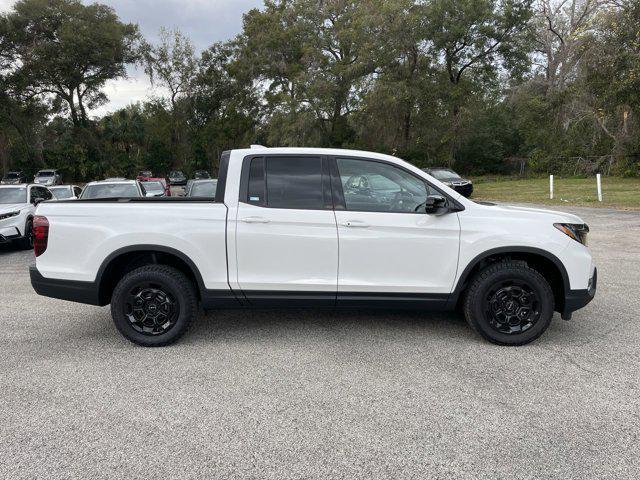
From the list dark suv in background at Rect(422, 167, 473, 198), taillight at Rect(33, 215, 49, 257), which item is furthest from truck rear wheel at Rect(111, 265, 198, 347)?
dark suv in background at Rect(422, 167, 473, 198)

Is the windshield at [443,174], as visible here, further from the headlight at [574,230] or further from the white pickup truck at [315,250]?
the white pickup truck at [315,250]

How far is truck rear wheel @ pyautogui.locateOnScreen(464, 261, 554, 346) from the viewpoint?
420cm

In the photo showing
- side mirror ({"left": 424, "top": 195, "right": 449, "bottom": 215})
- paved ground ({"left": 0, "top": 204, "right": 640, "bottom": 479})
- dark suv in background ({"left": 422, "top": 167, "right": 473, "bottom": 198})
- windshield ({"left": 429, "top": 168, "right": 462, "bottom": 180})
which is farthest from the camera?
windshield ({"left": 429, "top": 168, "right": 462, "bottom": 180})

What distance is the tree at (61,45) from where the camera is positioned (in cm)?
3812

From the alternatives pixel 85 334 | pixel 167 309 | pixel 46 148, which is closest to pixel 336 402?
pixel 167 309

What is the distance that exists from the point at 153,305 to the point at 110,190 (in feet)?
27.0

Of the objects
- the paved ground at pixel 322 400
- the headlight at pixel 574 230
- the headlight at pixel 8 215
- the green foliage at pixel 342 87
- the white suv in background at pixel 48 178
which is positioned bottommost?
the paved ground at pixel 322 400

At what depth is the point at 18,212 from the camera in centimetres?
1023

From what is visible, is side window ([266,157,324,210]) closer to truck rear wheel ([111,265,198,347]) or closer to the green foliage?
truck rear wheel ([111,265,198,347])

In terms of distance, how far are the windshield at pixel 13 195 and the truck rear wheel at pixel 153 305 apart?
27.5 ft

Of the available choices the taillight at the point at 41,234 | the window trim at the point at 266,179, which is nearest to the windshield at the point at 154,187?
the taillight at the point at 41,234

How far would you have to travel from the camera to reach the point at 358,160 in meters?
4.39

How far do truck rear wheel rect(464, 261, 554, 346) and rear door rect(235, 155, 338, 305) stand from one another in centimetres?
131

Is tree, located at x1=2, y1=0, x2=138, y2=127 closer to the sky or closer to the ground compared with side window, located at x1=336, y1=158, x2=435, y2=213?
closer to the sky
